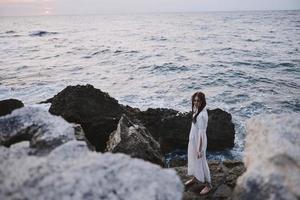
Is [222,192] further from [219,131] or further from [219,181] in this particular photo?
[219,131]

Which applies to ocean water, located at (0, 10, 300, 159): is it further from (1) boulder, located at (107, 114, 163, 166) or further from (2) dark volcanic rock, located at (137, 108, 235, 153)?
(1) boulder, located at (107, 114, 163, 166)

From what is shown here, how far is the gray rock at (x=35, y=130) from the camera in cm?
365

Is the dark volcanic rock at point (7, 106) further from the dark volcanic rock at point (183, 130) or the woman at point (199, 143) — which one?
the woman at point (199, 143)

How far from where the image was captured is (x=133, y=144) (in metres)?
5.98

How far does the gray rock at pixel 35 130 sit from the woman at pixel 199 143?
2557 millimetres

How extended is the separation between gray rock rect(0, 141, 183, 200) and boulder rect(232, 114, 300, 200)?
757 mm

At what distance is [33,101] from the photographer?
593 inches

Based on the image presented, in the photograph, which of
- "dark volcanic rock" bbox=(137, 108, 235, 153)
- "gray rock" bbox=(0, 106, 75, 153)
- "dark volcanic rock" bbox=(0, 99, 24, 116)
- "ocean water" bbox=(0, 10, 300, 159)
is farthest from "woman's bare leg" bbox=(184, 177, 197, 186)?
"dark volcanic rock" bbox=(0, 99, 24, 116)

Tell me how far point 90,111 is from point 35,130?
415 centimetres

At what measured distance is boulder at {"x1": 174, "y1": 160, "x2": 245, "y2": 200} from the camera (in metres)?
5.79

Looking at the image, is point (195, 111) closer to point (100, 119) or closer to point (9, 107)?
point (100, 119)

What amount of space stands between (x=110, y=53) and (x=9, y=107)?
25.1 m

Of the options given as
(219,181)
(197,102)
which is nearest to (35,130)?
(197,102)

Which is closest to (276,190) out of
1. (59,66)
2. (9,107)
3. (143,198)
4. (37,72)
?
(143,198)
